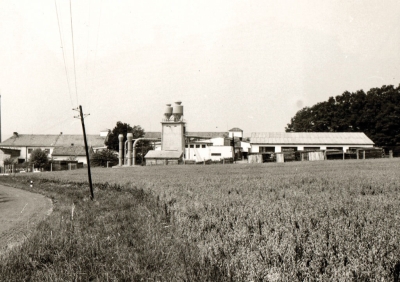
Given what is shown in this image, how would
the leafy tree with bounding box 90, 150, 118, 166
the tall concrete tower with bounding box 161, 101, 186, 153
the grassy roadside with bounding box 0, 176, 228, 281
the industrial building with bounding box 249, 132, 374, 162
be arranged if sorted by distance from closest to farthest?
the grassy roadside with bounding box 0, 176, 228, 281 → the industrial building with bounding box 249, 132, 374, 162 → the tall concrete tower with bounding box 161, 101, 186, 153 → the leafy tree with bounding box 90, 150, 118, 166

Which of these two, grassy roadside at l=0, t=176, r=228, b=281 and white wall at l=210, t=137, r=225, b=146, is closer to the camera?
grassy roadside at l=0, t=176, r=228, b=281

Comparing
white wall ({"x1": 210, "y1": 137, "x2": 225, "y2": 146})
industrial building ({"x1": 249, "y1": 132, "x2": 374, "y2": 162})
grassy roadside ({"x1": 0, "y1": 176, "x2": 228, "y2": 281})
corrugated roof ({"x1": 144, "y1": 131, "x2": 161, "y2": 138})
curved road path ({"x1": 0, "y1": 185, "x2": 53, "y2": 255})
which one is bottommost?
curved road path ({"x1": 0, "y1": 185, "x2": 53, "y2": 255})

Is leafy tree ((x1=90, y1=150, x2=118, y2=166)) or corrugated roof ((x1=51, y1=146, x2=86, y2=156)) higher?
corrugated roof ((x1=51, y1=146, x2=86, y2=156))

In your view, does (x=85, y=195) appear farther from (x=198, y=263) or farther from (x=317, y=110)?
(x=317, y=110)

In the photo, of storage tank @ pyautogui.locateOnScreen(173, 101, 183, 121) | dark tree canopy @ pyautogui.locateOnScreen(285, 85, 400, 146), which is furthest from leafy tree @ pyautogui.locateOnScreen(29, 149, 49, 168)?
dark tree canopy @ pyautogui.locateOnScreen(285, 85, 400, 146)

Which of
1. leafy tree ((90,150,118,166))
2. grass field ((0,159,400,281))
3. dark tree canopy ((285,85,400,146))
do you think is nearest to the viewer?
grass field ((0,159,400,281))

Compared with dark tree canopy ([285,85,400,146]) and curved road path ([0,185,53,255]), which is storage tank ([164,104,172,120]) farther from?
curved road path ([0,185,53,255])

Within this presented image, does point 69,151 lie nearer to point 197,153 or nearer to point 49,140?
point 49,140

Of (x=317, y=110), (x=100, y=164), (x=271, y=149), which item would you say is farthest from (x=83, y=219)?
(x=317, y=110)

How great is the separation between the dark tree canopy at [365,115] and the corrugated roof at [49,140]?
56.4 meters

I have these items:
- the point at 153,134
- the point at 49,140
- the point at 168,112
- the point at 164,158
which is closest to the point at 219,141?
the point at 168,112

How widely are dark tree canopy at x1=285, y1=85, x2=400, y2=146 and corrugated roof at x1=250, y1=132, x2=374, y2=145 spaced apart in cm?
944

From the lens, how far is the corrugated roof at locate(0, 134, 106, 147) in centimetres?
10606

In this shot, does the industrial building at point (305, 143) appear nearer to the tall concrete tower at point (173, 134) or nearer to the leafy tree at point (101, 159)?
the tall concrete tower at point (173, 134)
